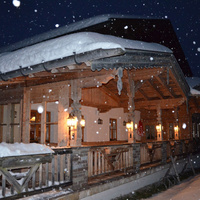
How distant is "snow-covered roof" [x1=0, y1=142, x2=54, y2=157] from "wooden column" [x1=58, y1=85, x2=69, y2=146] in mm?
2601

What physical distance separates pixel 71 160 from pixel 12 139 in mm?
4011

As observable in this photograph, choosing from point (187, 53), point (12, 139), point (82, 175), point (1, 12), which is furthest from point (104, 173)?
point (187, 53)

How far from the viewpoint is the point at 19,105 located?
32.6 ft

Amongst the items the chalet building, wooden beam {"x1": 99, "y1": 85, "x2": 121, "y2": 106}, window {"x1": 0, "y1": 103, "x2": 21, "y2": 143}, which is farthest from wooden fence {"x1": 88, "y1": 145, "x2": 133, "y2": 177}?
wooden beam {"x1": 99, "y1": 85, "x2": 121, "y2": 106}

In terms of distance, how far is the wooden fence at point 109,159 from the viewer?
773cm

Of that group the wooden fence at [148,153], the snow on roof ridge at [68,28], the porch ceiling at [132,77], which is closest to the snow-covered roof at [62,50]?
the porch ceiling at [132,77]

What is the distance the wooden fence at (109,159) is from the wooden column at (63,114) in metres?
1.29

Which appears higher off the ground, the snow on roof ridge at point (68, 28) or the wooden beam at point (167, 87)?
the snow on roof ridge at point (68, 28)

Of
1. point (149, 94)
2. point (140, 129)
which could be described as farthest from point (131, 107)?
point (140, 129)

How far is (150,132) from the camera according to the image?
69.8ft

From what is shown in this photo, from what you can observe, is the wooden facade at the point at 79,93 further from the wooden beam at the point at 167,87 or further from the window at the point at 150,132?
the window at the point at 150,132

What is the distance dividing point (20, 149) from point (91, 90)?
23.1ft

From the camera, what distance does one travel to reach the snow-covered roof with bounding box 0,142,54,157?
16.8 feet

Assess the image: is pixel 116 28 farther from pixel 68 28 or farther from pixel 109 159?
pixel 109 159
